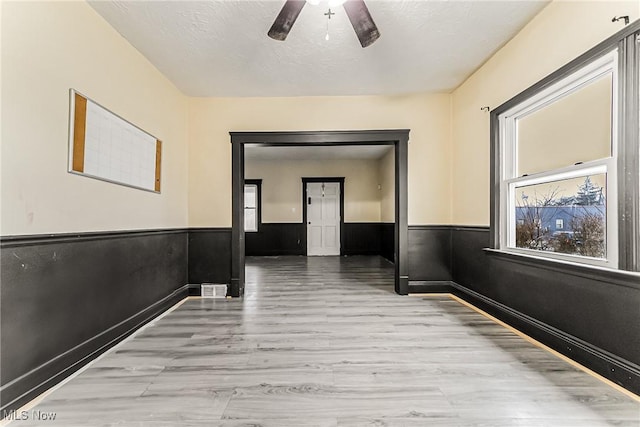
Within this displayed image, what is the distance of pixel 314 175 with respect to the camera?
7492mm

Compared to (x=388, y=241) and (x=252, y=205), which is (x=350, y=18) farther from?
(x=252, y=205)

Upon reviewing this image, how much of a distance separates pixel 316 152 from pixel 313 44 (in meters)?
4.10

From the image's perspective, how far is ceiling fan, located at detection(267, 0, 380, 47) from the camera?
1.68m

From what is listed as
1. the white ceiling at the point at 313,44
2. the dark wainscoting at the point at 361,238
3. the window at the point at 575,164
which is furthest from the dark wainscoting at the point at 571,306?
the dark wainscoting at the point at 361,238

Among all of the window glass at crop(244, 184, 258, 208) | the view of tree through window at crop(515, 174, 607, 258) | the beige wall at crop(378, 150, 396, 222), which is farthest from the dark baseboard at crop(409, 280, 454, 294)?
the window glass at crop(244, 184, 258, 208)

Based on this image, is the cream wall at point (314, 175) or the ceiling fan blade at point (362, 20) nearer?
the ceiling fan blade at point (362, 20)

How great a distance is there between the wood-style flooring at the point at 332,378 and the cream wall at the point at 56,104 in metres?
1.01

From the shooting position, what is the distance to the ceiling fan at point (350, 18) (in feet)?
5.50

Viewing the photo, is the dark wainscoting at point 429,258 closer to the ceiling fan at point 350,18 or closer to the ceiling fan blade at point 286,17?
the ceiling fan at point 350,18

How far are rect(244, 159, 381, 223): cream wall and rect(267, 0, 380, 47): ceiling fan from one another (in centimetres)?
558

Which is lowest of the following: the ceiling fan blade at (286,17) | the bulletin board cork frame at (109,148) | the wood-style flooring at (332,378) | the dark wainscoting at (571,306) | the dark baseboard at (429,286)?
the wood-style flooring at (332,378)

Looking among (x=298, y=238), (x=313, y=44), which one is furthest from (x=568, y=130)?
(x=298, y=238)

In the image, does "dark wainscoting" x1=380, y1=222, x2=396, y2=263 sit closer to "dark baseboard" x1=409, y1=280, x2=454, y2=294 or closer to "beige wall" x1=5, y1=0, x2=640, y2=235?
"dark baseboard" x1=409, y1=280, x2=454, y2=294

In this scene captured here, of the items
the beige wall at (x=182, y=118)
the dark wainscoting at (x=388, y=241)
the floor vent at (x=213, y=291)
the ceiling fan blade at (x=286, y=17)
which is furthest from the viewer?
the dark wainscoting at (x=388, y=241)
